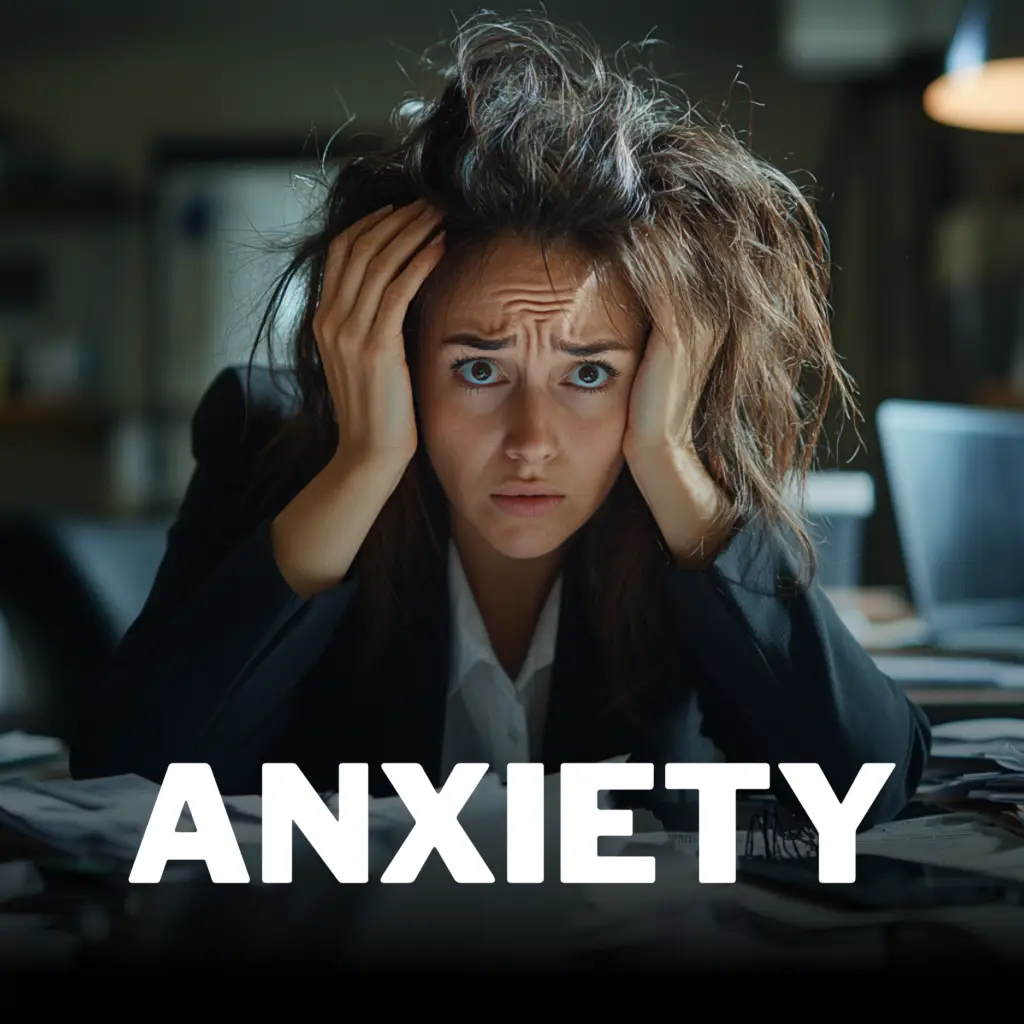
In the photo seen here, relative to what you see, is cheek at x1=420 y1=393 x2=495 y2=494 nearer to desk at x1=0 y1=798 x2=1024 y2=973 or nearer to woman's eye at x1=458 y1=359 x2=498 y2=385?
woman's eye at x1=458 y1=359 x2=498 y2=385

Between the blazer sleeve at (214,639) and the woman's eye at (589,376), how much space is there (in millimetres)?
119

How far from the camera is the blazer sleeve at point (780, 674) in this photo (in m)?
0.44

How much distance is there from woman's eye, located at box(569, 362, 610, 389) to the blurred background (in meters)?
0.10

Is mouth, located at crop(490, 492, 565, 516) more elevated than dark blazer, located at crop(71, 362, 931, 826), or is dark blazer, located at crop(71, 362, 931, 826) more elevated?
mouth, located at crop(490, 492, 565, 516)

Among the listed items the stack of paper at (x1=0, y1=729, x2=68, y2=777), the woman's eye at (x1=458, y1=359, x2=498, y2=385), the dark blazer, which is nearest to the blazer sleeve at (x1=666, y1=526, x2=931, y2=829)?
the dark blazer

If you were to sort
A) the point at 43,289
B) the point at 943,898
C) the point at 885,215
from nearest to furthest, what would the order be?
the point at 943,898, the point at 885,215, the point at 43,289

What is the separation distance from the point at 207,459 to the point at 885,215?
311 mm

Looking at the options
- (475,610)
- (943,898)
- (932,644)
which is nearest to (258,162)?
(475,610)

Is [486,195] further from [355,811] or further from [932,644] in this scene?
[932,644]

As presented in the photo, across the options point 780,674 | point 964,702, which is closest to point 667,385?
point 780,674

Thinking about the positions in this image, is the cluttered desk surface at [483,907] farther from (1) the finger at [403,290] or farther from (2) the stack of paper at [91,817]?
(1) the finger at [403,290]

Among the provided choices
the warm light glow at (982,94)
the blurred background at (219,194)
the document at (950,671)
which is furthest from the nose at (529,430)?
the warm light glow at (982,94)

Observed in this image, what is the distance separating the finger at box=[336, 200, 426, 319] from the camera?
1.35 feet

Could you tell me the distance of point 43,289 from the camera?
25.1 inches
